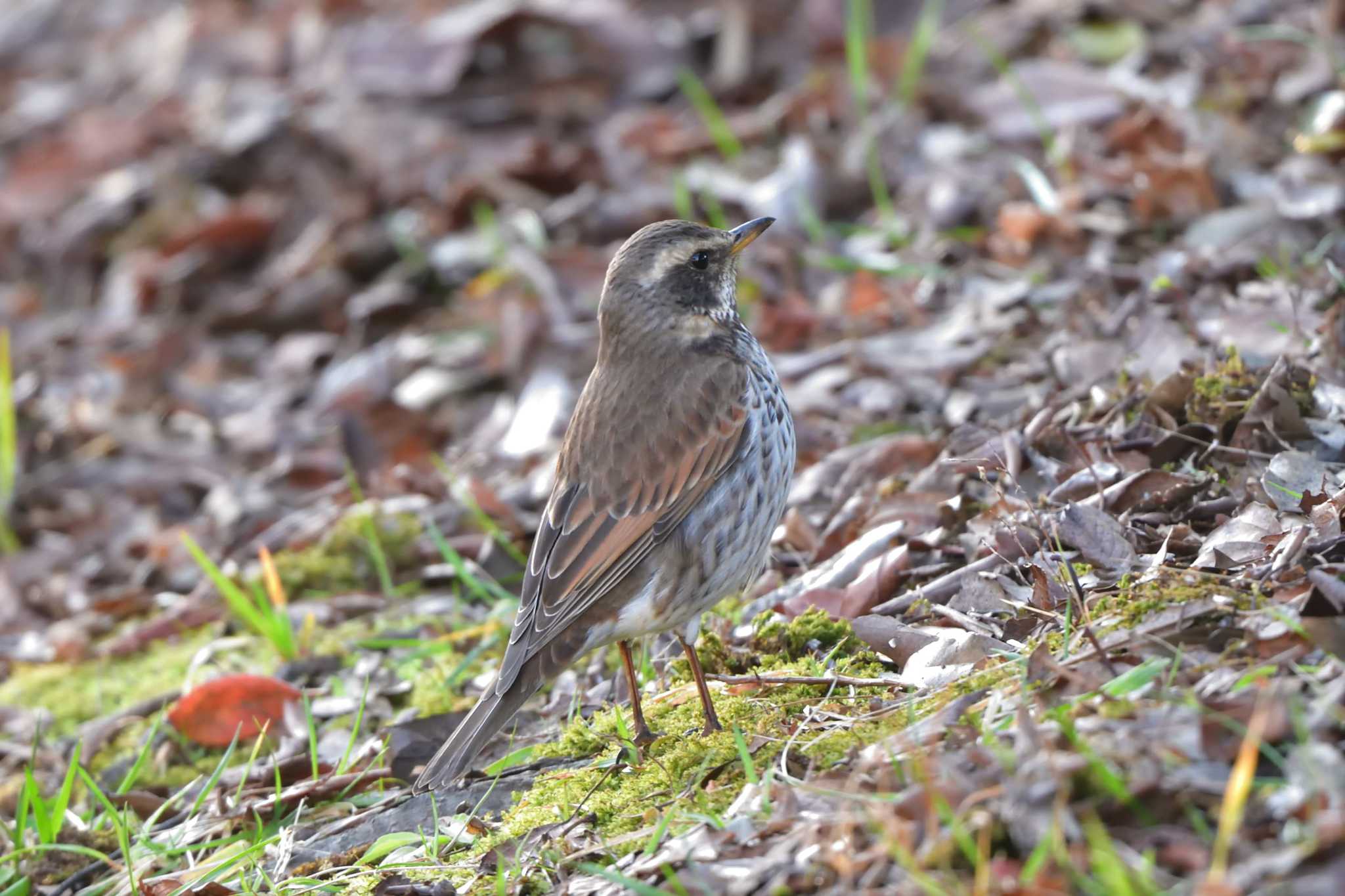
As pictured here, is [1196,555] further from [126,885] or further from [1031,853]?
Answer: [126,885]

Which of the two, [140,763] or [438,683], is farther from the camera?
[438,683]

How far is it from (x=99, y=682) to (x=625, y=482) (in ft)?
9.90

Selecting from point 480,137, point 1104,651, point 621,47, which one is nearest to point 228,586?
point 1104,651

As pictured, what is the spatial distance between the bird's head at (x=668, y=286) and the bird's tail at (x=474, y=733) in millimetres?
1439

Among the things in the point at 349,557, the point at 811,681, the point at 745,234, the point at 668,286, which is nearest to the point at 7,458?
the point at 349,557

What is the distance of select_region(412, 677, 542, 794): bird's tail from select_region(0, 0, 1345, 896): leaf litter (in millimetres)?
142

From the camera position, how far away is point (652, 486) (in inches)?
203

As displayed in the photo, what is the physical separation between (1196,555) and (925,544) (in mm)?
1124

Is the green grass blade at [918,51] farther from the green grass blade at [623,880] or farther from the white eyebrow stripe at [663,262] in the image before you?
the green grass blade at [623,880]

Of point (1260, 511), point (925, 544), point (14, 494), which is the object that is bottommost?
point (14, 494)

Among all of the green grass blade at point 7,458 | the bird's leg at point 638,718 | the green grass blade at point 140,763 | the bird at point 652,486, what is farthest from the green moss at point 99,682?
the bird's leg at point 638,718

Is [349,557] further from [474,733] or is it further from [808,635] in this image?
[808,635]

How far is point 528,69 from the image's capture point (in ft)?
34.9

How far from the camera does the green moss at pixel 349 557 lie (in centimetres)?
694
